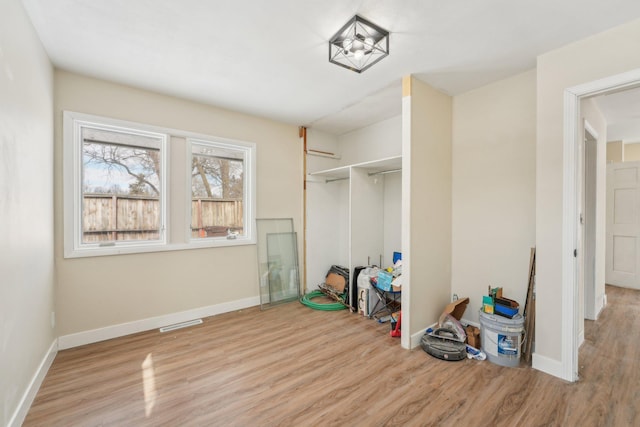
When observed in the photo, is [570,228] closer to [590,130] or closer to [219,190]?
[590,130]

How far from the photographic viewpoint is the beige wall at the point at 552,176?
6.53ft

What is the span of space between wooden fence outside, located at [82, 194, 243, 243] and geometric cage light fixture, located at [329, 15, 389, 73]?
2291 mm

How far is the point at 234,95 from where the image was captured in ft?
9.86

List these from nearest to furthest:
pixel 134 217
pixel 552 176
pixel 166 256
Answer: pixel 552 176
pixel 134 217
pixel 166 256

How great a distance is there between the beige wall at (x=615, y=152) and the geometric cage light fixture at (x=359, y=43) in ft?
17.6

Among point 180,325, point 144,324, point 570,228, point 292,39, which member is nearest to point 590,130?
point 570,228

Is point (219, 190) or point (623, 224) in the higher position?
point (219, 190)

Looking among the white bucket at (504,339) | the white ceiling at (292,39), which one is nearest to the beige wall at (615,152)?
the white ceiling at (292,39)

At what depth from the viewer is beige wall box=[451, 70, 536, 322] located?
2.46 meters

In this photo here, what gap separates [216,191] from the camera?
3.46 metres

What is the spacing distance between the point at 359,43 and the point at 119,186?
279 centimetres

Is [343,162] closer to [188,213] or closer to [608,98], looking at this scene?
[188,213]

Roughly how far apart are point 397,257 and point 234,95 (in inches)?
114

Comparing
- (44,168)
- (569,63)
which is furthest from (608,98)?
(44,168)
